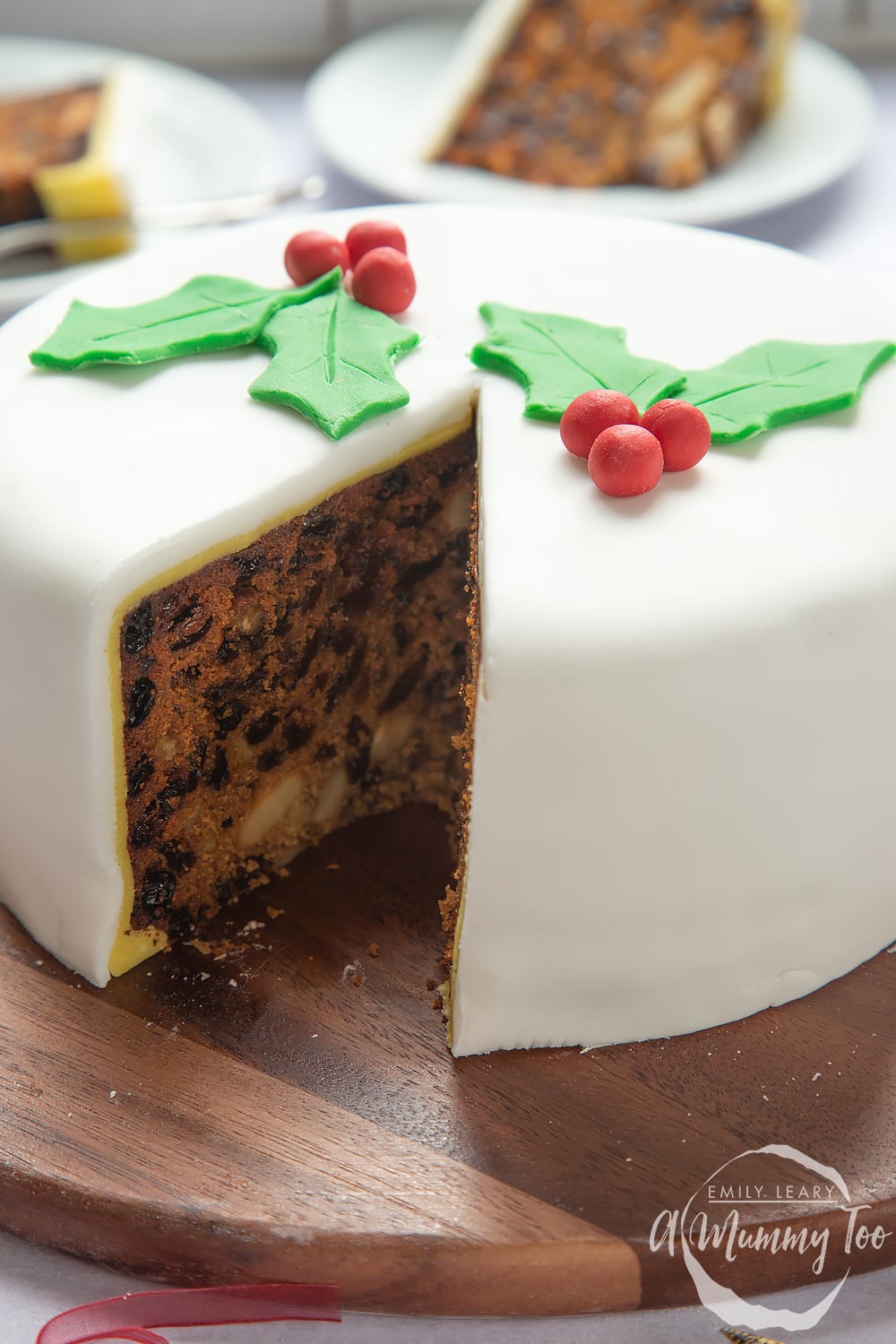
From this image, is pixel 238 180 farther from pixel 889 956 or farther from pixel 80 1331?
pixel 80 1331

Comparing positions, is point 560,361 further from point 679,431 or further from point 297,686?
point 297,686

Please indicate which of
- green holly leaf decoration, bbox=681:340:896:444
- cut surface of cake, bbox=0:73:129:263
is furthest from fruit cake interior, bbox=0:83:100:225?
green holly leaf decoration, bbox=681:340:896:444

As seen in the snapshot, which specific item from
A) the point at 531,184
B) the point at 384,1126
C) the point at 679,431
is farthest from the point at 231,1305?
the point at 531,184

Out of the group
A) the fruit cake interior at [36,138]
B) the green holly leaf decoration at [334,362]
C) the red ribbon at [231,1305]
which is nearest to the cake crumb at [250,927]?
the red ribbon at [231,1305]

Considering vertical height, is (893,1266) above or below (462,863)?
below

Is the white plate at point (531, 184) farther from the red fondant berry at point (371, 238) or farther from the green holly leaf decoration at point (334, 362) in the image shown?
the green holly leaf decoration at point (334, 362)

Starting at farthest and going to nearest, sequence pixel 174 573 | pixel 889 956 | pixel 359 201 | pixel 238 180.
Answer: pixel 359 201
pixel 238 180
pixel 889 956
pixel 174 573

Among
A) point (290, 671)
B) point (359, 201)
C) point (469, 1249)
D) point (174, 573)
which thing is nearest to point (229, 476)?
point (174, 573)
